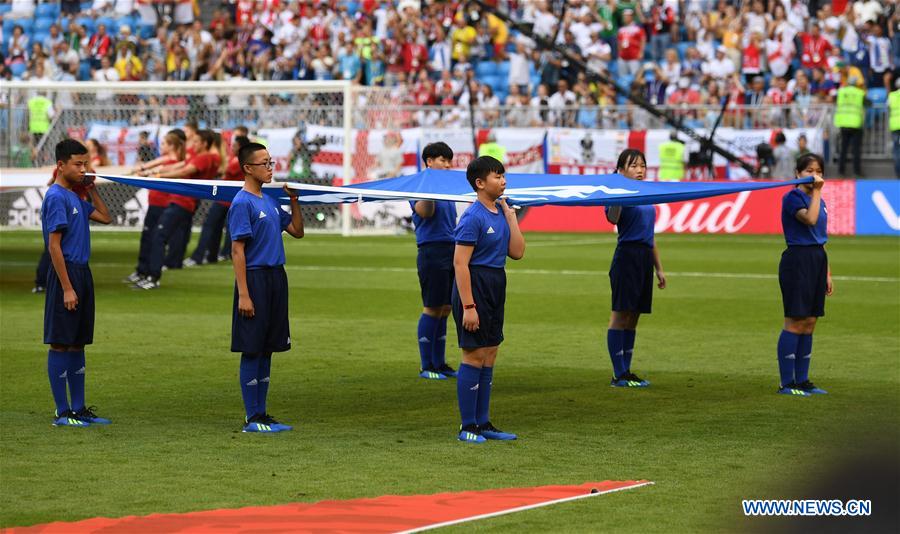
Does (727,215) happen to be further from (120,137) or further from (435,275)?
(435,275)

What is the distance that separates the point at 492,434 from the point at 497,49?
86.5ft

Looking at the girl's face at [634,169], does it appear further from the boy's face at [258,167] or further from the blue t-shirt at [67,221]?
the blue t-shirt at [67,221]

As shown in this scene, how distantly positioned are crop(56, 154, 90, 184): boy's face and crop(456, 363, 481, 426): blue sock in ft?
9.38

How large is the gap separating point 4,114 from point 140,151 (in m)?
2.83

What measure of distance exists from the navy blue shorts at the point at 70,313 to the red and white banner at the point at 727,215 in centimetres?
2008

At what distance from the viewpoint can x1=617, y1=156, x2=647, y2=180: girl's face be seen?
9.99 m

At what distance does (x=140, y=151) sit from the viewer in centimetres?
2745

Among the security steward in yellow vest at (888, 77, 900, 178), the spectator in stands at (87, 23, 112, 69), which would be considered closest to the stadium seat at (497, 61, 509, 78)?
the security steward in yellow vest at (888, 77, 900, 178)

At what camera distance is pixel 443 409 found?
9344 millimetres

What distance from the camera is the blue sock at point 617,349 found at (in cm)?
1040

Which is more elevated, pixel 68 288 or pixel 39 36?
pixel 39 36

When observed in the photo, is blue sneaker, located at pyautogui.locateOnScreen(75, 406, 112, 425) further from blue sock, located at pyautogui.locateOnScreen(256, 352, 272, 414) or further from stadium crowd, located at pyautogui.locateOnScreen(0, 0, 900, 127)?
stadium crowd, located at pyautogui.locateOnScreen(0, 0, 900, 127)

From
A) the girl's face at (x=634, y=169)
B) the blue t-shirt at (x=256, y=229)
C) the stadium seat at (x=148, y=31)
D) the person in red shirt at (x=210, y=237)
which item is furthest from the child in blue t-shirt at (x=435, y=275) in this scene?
the stadium seat at (x=148, y=31)

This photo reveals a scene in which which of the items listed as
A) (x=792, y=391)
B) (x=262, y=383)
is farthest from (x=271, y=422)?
(x=792, y=391)
